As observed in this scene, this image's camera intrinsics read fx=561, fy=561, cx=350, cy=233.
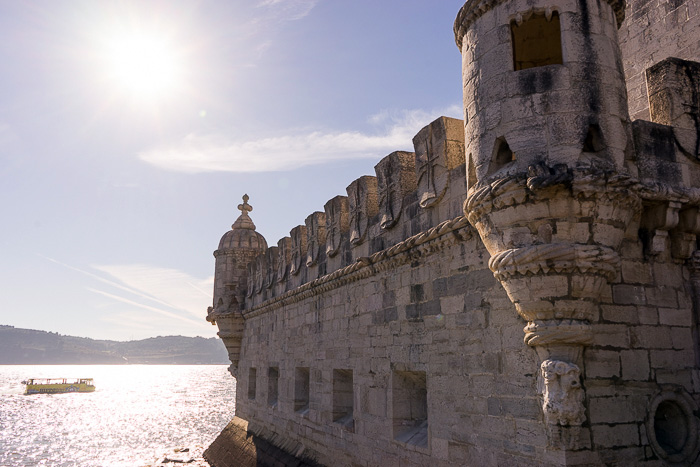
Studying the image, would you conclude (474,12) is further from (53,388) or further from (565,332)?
(53,388)

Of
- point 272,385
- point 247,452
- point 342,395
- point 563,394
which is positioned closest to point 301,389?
point 342,395

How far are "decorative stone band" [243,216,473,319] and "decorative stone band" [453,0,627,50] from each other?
2.10m

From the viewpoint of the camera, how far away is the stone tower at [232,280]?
17297 mm

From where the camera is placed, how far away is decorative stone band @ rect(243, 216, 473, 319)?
6.46m

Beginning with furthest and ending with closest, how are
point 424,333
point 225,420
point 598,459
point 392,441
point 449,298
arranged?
point 225,420
point 392,441
point 424,333
point 449,298
point 598,459

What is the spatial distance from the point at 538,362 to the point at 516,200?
1513mm

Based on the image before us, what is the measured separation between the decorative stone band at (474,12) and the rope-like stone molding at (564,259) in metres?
2.59

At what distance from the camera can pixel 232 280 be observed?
17625 millimetres

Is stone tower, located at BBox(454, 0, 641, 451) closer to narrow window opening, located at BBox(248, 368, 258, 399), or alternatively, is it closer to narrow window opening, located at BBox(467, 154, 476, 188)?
narrow window opening, located at BBox(467, 154, 476, 188)

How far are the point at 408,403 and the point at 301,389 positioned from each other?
451cm

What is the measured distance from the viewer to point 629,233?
5609 millimetres

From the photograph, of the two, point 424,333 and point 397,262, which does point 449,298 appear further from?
point 397,262

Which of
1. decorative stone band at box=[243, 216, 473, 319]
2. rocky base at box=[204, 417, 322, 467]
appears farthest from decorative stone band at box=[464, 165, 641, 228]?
rocky base at box=[204, 417, 322, 467]

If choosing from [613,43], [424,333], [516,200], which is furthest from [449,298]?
[613,43]
